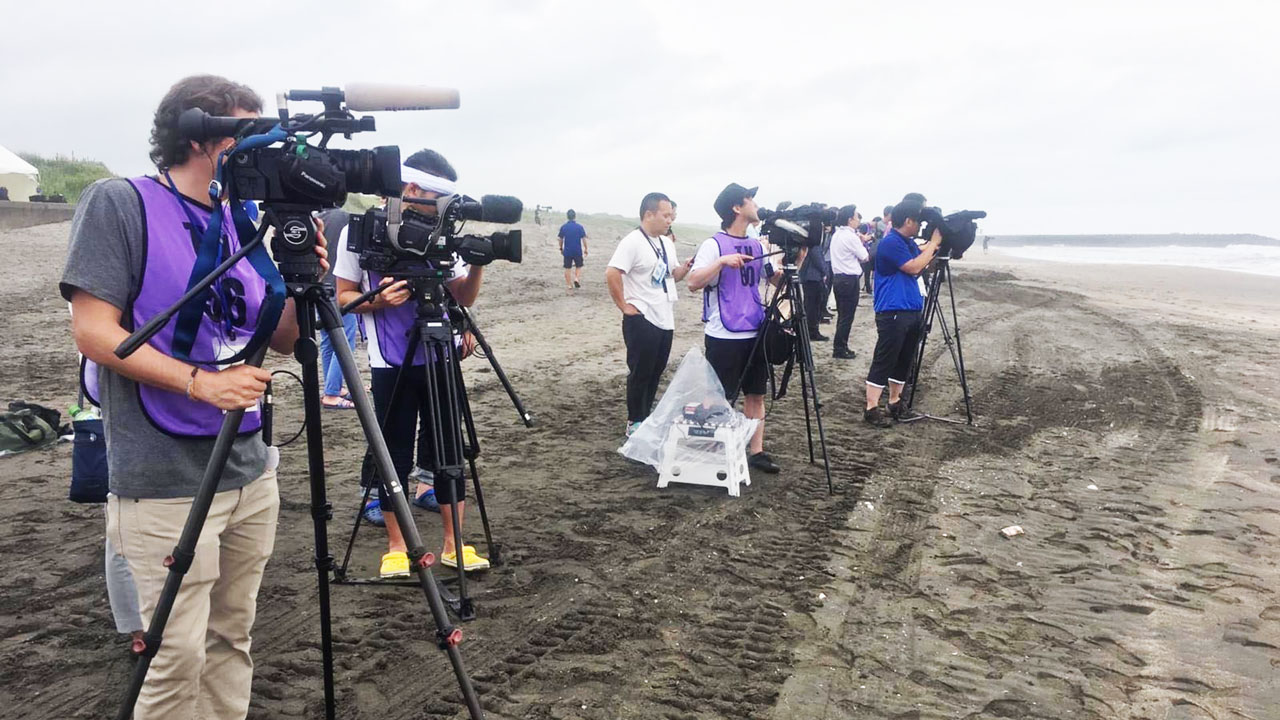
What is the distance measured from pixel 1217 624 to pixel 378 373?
3.83 metres

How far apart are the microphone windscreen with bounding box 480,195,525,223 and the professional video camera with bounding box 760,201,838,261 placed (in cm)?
240

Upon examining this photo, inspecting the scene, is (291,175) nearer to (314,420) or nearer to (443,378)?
(314,420)

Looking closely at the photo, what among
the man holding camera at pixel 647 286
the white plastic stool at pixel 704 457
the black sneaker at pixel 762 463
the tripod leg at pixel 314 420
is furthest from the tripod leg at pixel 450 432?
the black sneaker at pixel 762 463

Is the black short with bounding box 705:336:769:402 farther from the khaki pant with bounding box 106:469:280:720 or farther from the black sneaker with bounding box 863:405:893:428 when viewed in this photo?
the khaki pant with bounding box 106:469:280:720

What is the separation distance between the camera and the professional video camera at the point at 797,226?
4.89 metres

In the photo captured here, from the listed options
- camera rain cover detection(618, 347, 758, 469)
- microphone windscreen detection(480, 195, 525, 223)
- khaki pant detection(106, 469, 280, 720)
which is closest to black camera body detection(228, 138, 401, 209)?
khaki pant detection(106, 469, 280, 720)

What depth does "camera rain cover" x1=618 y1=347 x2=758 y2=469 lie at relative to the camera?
4.99 meters

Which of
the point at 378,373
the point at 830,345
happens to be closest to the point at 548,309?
the point at 830,345

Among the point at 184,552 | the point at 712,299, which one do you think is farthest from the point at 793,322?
the point at 184,552

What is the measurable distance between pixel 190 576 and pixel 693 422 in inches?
138

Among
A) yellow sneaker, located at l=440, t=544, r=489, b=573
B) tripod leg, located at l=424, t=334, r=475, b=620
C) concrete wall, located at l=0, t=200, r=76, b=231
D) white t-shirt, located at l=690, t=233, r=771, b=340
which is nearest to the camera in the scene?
tripod leg, located at l=424, t=334, r=475, b=620

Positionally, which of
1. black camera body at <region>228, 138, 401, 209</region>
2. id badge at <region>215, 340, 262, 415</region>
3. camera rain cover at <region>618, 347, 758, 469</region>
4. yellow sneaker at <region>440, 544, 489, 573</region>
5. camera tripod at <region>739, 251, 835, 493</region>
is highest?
black camera body at <region>228, 138, 401, 209</region>

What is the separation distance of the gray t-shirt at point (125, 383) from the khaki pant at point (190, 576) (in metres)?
0.05

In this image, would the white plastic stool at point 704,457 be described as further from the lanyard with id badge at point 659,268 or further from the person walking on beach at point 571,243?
the person walking on beach at point 571,243
